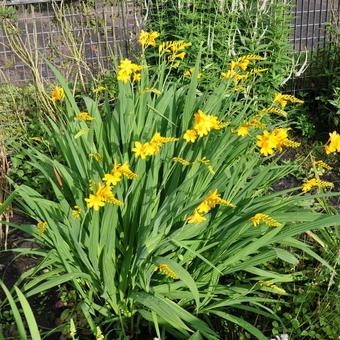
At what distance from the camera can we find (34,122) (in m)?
4.44

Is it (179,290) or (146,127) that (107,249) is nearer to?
(179,290)

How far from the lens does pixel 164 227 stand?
251 cm

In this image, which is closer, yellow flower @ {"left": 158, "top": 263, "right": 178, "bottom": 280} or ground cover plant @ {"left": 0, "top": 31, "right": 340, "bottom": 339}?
yellow flower @ {"left": 158, "top": 263, "right": 178, "bottom": 280}

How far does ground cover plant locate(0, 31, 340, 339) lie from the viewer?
2.40 m

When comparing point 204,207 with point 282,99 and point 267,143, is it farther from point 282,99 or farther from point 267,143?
point 282,99

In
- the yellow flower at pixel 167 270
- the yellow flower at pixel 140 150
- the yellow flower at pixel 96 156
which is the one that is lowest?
the yellow flower at pixel 167 270

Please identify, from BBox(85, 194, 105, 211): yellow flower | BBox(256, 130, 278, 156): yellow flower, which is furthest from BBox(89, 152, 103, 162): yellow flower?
BBox(256, 130, 278, 156): yellow flower

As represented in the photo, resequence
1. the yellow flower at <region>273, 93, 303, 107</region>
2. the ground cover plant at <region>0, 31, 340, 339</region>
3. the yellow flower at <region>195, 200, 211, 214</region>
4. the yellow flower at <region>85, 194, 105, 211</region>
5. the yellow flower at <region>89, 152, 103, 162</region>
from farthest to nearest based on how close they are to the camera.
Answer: the yellow flower at <region>273, 93, 303, 107</region>
the yellow flower at <region>89, 152, 103, 162</region>
the ground cover plant at <region>0, 31, 340, 339</region>
the yellow flower at <region>195, 200, 211, 214</region>
the yellow flower at <region>85, 194, 105, 211</region>

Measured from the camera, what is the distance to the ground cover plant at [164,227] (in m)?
2.40

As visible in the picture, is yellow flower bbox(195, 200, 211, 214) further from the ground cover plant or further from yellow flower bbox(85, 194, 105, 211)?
yellow flower bbox(85, 194, 105, 211)

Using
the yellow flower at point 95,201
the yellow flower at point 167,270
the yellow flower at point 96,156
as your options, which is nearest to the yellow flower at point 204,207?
the yellow flower at point 167,270

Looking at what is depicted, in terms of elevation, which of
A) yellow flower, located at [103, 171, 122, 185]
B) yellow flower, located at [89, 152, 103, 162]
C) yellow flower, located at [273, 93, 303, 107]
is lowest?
yellow flower, located at [89, 152, 103, 162]

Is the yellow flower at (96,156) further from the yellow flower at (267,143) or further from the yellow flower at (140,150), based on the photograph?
the yellow flower at (267,143)

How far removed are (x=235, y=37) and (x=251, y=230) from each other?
258 cm
